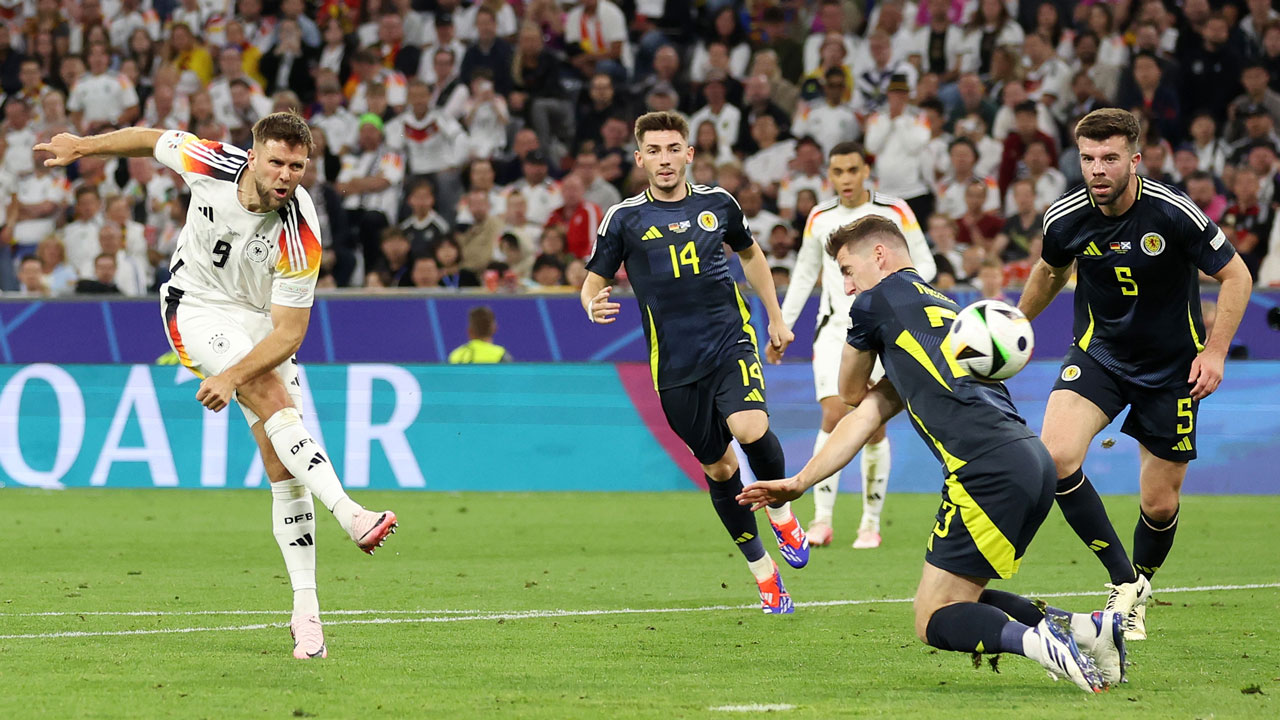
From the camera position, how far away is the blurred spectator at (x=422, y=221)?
728 inches

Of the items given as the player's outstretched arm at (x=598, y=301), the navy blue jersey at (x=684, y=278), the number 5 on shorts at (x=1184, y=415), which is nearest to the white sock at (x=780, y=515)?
the navy blue jersey at (x=684, y=278)

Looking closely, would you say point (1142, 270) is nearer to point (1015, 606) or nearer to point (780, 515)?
point (1015, 606)

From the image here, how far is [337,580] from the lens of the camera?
966 cm

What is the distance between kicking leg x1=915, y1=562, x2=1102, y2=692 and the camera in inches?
222

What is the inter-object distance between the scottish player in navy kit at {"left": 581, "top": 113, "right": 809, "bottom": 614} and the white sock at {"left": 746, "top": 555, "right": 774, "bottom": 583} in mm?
267

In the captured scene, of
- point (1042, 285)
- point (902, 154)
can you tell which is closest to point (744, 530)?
point (1042, 285)

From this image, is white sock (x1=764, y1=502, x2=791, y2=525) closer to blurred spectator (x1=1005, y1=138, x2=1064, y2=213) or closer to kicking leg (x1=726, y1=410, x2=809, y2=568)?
kicking leg (x1=726, y1=410, x2=809, y2=568)

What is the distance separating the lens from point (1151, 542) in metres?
8.00

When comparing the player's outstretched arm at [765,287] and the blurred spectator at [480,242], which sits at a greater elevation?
the player's outstretched arm at [765,287]

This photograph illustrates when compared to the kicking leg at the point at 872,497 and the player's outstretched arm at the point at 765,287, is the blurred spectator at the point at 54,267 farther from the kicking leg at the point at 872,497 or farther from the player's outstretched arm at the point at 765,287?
the player's outstretched arm at the point at 765,287

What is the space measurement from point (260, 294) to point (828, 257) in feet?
16.8

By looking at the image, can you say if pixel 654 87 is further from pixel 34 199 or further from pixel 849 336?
pixel 849 336

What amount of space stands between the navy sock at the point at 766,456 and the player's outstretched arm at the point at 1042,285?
1.51 metres

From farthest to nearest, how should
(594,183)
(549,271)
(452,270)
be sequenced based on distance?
(594,183), (452,270), (549,271)
